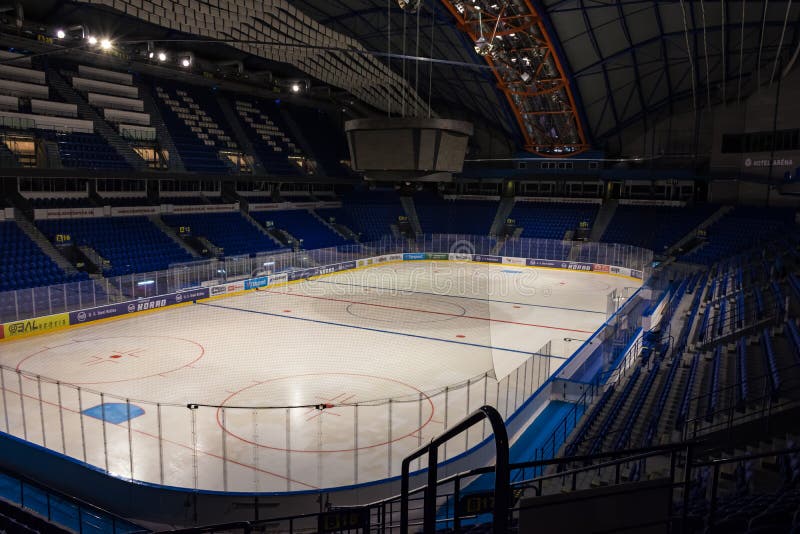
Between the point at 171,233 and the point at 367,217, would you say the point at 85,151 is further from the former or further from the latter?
the point at 367,217

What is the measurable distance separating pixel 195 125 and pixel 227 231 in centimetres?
863

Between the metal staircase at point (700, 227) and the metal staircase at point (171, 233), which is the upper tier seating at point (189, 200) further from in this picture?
the metal staircase at point (700, 227)

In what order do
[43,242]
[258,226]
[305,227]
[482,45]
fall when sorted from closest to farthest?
[43,242] → [482,45] → [258,226] → [305,227]

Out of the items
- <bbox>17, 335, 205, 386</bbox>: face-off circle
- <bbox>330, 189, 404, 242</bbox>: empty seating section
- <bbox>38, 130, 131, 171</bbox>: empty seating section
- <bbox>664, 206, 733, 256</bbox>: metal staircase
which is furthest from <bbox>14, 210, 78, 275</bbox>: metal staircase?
<bbox>664, 206, 733, 256</bbox>: metal staircase

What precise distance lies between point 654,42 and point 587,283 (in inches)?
534

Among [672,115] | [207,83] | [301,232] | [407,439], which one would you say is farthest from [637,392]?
[207,83]

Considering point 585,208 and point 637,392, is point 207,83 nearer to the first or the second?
point 585,208

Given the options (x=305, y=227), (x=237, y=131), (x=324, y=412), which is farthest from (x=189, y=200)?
(x=324, y=412)

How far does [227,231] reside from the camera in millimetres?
36469

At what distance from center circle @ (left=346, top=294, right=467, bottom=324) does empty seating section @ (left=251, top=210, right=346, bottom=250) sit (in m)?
13.2

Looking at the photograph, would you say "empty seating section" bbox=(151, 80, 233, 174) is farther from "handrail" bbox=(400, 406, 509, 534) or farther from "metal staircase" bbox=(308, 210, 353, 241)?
"handrail" bbox=(400, 406, 509, 534)

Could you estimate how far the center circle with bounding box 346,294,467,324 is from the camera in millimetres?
24875

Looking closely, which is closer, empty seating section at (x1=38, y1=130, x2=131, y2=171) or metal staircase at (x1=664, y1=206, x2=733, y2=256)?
empty seating section at (x1=38, y1=130, x2=131, y2=171)

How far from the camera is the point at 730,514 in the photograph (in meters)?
4.76
